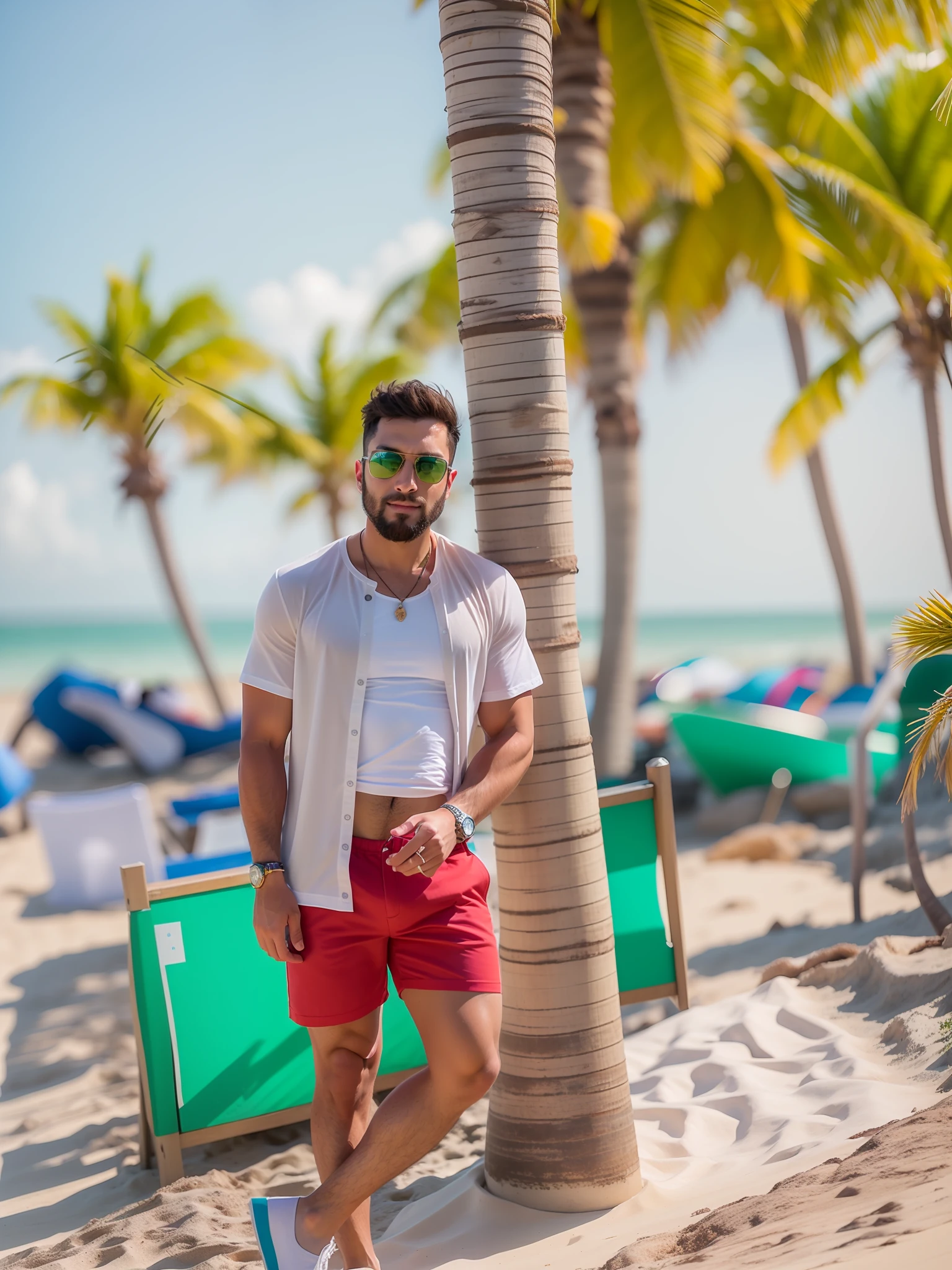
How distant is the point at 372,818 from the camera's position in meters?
2.51

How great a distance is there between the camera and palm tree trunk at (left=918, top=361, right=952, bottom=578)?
30.3ft

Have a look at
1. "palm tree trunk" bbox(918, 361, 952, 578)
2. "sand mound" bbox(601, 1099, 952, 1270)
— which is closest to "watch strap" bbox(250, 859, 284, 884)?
"sand mound" bbox(601, 1099, 952, 1270)

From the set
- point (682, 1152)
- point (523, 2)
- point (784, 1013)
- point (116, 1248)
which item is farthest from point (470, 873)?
point (523, 2)

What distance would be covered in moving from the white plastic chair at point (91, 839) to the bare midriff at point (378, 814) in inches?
221

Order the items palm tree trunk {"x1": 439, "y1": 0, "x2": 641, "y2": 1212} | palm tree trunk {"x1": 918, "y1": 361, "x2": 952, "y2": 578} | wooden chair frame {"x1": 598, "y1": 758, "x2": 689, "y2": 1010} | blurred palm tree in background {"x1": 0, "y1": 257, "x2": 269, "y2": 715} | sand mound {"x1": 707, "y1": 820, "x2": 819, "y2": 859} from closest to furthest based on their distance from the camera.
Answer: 1. palm tree trunk {"x1": 439, "y1": 0, "x2": 641, "y2": 1212}
2. wooden chair frame {"x1": 598, "y1": 758, "x2": 689, "y2": 1010}
3. sand mound {"x1": 707, "y1": 820, "x2": 819, "y2": 859}
4. palm tree trunk {"x1": 918, "y1": 361, "x2": 952, "y2": 578}
5. blurred palm tree in background {"x1": 0, "y1": 257, "x2": 269, "y2": 715}

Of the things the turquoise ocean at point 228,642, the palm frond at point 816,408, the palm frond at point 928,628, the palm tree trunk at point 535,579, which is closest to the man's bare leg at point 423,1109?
the palm tree trunk at point 535,579

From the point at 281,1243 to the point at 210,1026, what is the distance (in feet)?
3.69

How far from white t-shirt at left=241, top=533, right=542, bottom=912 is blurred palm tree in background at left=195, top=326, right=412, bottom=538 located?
52.6 feet

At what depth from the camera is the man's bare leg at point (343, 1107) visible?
8.42 ft

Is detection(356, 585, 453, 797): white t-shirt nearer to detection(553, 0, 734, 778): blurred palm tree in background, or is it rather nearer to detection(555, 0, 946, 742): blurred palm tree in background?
detection(555, 0, 946, 742): blurred palm tree in background

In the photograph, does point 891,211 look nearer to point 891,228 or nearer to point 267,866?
point 891,228

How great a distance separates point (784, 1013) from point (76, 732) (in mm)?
12265

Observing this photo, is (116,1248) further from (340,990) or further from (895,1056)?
(895,1056)

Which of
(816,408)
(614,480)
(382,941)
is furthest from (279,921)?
(816,408)
